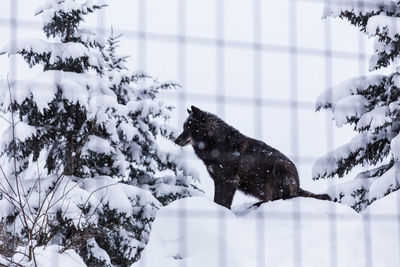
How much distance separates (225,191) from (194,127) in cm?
104

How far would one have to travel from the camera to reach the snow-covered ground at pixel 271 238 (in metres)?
4.02

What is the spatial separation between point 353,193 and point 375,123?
5.03 feet

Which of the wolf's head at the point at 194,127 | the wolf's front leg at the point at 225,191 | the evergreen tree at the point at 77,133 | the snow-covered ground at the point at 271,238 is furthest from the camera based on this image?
the evergreen tree at the point at 77,133

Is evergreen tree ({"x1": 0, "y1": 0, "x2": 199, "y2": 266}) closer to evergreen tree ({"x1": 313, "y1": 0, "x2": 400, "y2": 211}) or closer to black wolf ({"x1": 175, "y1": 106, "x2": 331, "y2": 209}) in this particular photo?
black wolf ({"x1": 175, "y1": 106, "x2": 331, "y2": 209})

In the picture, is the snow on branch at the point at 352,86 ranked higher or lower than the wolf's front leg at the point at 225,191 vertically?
Answer: higher

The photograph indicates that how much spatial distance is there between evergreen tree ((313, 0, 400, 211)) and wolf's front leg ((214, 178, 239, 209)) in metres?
3.56

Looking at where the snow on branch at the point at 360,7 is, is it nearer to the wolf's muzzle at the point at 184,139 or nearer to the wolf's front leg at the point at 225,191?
the wolf's muzzle at the point at 184,139

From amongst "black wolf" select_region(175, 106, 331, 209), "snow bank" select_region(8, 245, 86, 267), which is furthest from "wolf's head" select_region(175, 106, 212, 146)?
"snow bank" select_region(8, 245, 86, 267)

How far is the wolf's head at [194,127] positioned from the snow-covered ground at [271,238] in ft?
8.46

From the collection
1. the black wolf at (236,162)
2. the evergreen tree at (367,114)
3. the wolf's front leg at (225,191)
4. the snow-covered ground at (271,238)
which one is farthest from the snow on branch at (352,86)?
the snow-covered ground at (271,238)

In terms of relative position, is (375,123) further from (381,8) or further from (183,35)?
(183,35)

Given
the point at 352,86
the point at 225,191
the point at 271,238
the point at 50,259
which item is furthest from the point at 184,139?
the point at 352,86

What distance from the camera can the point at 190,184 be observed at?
14.5 meters

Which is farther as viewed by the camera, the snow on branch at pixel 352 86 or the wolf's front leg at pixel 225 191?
the snow on branch at pixel 352 86
